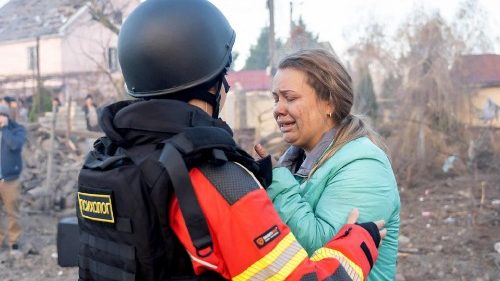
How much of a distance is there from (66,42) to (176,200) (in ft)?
105

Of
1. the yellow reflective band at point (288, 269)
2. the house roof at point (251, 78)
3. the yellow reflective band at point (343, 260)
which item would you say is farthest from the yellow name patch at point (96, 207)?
the house roof at point (251, 78)

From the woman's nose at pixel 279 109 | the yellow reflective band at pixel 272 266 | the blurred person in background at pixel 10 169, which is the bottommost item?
the blurred person in background at pixel 10 169

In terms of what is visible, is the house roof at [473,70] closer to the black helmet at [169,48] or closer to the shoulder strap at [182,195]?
the black helmet at [169,48]

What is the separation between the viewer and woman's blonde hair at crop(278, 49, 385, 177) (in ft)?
7.55

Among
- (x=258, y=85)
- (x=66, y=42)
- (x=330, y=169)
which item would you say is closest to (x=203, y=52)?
(x=330, y=169)

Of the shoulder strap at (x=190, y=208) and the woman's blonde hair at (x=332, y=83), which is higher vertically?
the woman's blonde hair at (x=332, y=83)

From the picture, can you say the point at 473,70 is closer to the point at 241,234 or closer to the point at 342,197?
the point at 342,197

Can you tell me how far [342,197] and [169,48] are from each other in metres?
0.79

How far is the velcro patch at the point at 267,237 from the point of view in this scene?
1.48 m

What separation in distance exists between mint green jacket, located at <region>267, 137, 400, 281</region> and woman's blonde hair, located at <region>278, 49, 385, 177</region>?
0.36ft

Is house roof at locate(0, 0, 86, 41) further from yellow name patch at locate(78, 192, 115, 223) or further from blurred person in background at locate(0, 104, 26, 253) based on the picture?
yellow name patch at locate(78, 192, 115, 223)

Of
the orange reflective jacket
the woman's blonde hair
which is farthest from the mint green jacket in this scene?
the orange reflective jacket

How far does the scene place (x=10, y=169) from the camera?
26.8 ft

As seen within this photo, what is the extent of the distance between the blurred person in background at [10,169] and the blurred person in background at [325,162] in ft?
22.0
